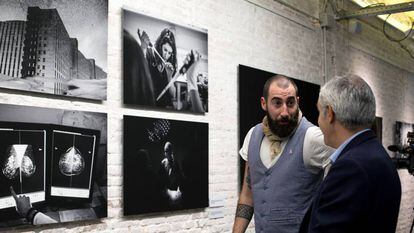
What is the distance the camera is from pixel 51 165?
296cm

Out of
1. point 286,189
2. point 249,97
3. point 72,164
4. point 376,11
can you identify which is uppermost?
point 376,11

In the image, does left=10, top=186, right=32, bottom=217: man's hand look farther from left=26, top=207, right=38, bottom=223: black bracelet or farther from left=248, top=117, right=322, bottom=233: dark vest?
left=248, top=117, right=322, bottom=233: dark vest

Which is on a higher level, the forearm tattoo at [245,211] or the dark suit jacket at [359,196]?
the dark suit jacket at [359,196]

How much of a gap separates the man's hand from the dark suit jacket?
1.77 metres

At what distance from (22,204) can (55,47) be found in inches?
37.5

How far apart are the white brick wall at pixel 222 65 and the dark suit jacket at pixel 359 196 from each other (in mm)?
1877

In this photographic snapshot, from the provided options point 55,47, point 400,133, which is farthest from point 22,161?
point 400,133

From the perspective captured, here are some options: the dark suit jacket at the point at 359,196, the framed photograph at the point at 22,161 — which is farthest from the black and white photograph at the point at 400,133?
the dark suit jacket at the point at 359,196

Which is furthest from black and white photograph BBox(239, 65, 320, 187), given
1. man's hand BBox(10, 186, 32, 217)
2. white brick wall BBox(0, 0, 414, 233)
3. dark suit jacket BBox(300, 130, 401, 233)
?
dark suit jacket BBox(300, 130, 401, 233)

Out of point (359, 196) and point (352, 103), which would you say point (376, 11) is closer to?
point (352, 103)

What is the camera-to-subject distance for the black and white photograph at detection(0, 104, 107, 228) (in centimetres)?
273

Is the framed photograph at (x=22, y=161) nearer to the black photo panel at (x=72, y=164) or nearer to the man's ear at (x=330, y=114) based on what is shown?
the black photo panel at (x=72, y=164)

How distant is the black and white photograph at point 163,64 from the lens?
3494 mm

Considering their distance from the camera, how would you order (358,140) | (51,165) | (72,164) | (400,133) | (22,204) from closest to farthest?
(358,140), (22,204), (51,165), (72,164), (400,133)
